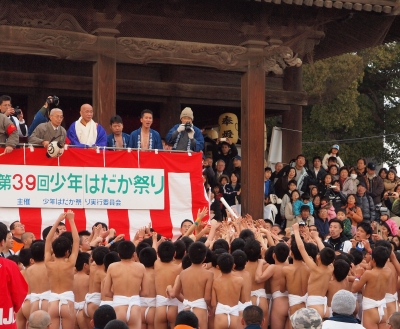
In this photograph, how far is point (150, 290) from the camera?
10086mm

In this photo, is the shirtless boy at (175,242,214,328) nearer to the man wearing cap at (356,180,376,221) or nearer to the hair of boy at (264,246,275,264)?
the hair of boy at (264,246,275,264)

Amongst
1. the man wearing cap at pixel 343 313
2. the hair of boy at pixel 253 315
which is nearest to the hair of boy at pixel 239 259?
the man wearing cap at pixel 343 313

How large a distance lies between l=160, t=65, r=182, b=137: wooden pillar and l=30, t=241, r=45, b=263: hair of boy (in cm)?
800

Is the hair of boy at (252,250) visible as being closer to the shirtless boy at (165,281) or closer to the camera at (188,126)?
the shirtless boy at (165,281)

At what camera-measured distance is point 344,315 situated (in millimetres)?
7371

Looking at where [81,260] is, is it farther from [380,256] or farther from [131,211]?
[380,256]

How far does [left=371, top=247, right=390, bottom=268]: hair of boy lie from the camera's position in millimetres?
10094

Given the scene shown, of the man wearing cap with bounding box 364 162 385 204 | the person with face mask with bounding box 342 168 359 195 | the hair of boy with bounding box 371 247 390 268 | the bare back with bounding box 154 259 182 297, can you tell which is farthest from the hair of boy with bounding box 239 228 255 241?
the man wearing cap with bounding box 364 162 385 204

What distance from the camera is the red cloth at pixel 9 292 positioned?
24.7ft

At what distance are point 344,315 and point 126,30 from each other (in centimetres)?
839

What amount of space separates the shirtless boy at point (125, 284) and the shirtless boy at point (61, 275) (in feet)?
1.36

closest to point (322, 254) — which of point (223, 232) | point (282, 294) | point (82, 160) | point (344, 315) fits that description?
point (282, 294)

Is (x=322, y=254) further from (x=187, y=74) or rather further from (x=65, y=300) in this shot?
(x=187, y=74)

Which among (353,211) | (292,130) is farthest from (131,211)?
(292,130)
